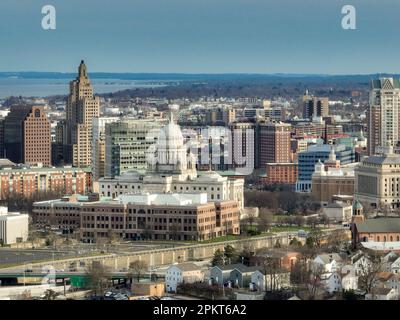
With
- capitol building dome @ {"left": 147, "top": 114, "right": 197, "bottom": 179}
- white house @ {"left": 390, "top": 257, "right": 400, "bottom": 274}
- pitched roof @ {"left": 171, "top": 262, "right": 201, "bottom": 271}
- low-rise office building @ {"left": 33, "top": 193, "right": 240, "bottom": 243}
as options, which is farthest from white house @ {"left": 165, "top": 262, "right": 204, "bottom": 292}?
capitol building dome @ {"left": 147, "top": 114, "right": 197, "bottom": 179}

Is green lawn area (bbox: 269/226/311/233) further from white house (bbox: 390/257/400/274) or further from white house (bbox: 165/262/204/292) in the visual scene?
white house (bbox: 165/262/204/292)

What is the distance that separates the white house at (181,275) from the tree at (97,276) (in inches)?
24.9

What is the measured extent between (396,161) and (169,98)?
2921 cm

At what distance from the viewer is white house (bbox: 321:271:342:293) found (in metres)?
14.4

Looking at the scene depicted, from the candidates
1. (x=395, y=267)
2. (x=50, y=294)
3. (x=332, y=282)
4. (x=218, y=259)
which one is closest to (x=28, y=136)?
(x=218, y=259)

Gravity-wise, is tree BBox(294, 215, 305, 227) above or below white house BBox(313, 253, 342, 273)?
below

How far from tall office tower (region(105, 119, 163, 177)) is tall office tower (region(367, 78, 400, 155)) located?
8658 mm

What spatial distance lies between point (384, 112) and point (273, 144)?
280 cm

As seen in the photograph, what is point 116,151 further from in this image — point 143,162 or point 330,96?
point 330,96

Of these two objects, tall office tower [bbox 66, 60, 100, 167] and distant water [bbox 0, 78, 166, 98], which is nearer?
tall office tower [bbox 66, 60, 100, 167]

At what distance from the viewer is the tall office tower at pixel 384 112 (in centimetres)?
3806

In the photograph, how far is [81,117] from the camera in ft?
127

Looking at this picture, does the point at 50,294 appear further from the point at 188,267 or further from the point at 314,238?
the point at 314,238
